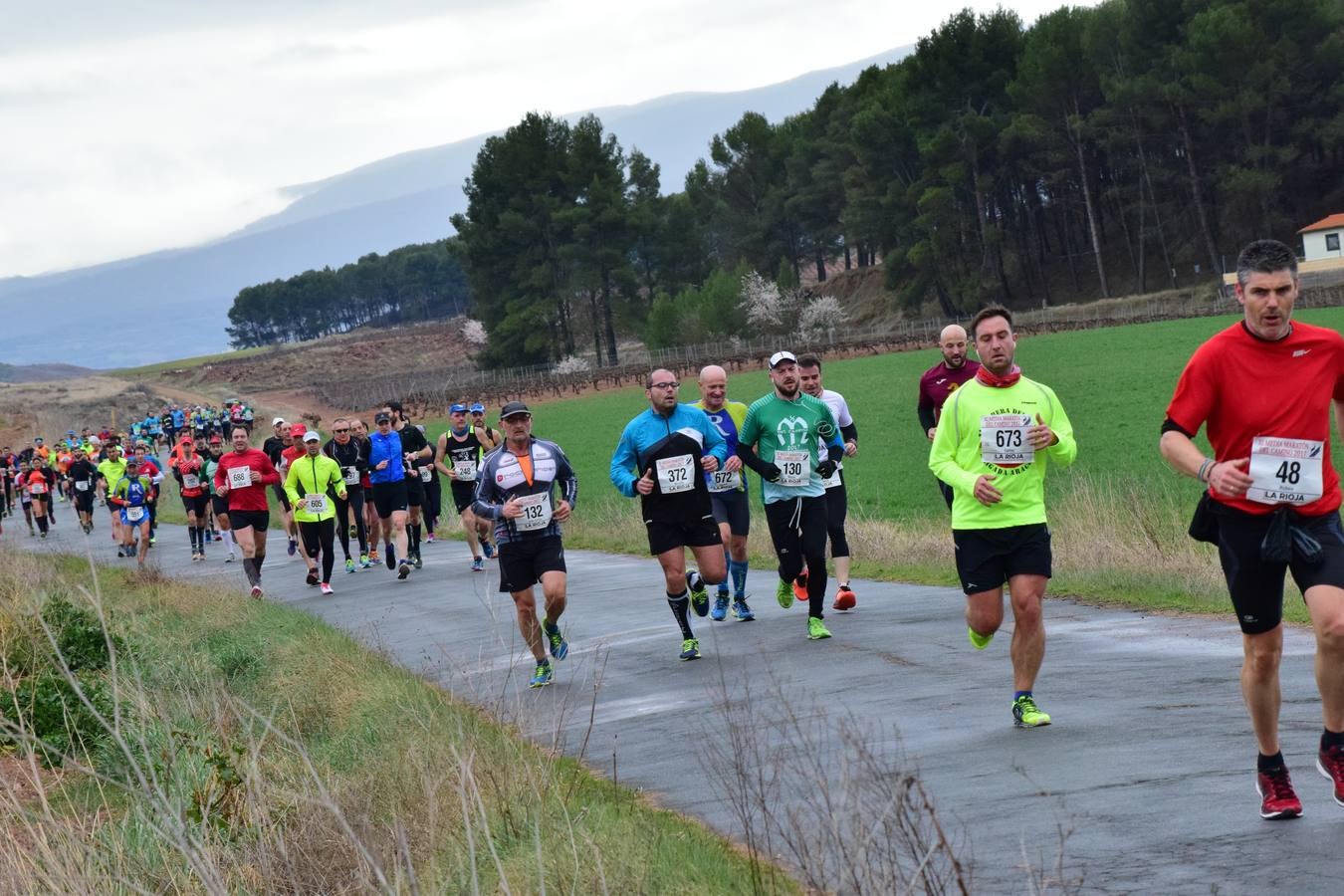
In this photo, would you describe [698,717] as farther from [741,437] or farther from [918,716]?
[741,437]

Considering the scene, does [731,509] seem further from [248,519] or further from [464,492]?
[464,492]

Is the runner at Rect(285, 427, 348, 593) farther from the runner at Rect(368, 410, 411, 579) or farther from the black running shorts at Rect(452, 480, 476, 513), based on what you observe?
the black running shorts at Rect(452, 480, 476, 513)

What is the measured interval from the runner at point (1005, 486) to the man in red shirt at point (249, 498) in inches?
515

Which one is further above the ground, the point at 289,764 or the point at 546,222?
the point at 546,222

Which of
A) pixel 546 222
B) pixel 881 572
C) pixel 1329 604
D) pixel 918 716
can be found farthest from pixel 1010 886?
pixel 546 222

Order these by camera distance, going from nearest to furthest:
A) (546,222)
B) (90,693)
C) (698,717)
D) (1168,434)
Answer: (1168,434)
(698,717)
(90,693)
(546,222)

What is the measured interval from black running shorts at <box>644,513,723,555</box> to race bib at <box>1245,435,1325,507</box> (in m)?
6.62

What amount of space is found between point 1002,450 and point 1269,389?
244 cm

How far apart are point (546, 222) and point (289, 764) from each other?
96.0 m

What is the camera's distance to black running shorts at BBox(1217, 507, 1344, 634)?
20.3 ft

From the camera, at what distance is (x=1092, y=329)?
74500 mm

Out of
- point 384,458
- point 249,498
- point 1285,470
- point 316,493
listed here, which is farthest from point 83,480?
point 1285,470

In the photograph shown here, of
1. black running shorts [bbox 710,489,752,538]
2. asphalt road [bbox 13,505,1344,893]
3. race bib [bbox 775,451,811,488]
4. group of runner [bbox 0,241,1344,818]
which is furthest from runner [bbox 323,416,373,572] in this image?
race bib [bbox 775,451,811,488]

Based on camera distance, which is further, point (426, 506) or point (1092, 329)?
point (1092, 329)
